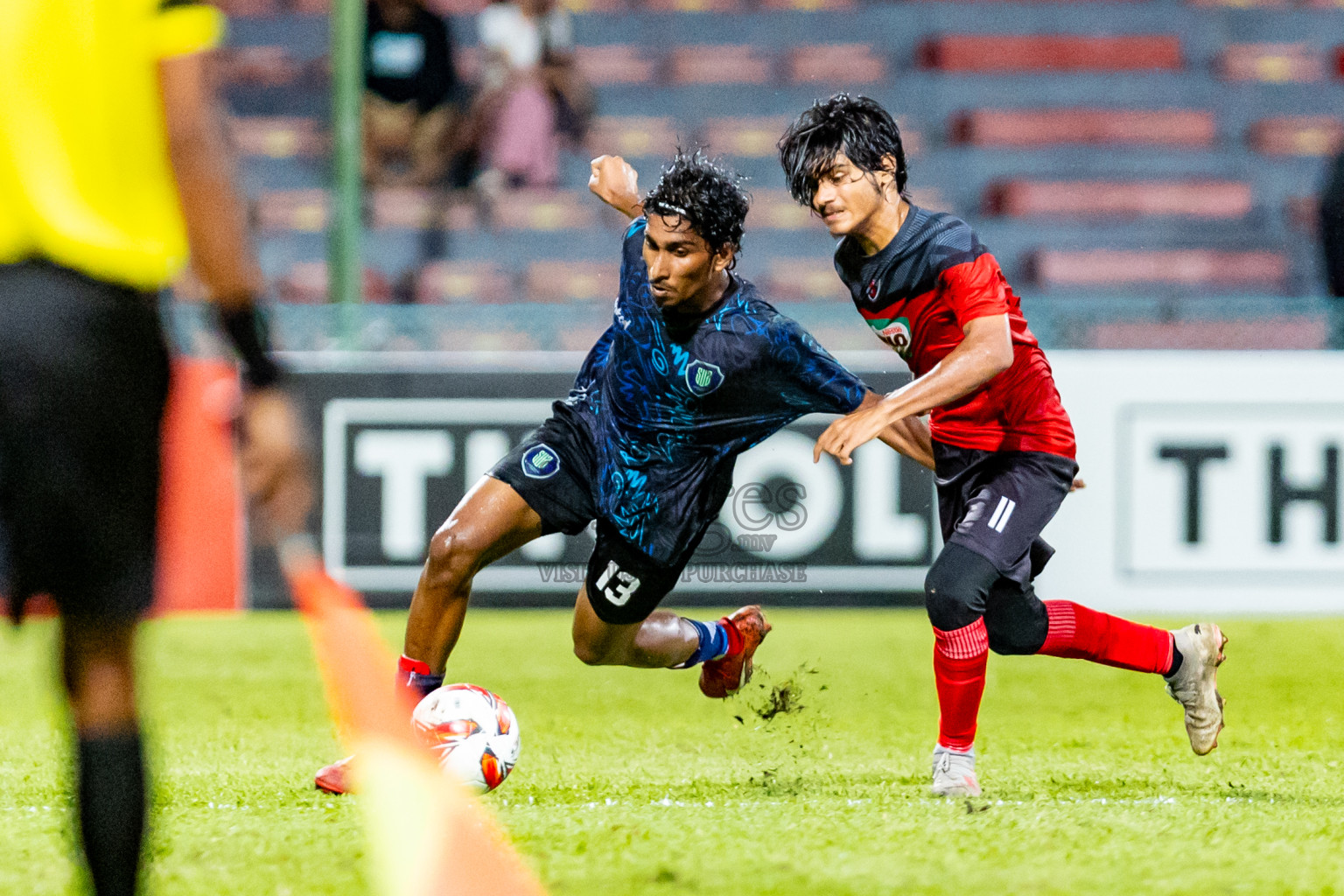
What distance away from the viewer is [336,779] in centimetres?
→ 399

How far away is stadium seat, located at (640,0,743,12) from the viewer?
1293 cm

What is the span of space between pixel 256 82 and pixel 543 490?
908 centimetres

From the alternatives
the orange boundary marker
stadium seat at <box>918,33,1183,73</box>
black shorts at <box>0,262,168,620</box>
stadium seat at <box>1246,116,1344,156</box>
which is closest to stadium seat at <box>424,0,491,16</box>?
stadium seat at <box>918,33,1183,73</box>

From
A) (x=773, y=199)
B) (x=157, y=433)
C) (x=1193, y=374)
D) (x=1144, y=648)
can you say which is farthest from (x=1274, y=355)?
(x=157, y=433)

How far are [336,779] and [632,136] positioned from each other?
8.70 metres

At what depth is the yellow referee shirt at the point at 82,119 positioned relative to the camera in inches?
→ 83.3

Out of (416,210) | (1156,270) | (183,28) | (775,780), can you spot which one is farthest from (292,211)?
(183,28)

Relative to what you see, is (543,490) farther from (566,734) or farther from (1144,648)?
(1144,648)

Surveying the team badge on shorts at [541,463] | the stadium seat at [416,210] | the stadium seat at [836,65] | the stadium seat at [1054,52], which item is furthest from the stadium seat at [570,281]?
the team badge on shorts at [541,463]

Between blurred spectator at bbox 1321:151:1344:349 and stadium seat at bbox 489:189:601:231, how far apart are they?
463cm

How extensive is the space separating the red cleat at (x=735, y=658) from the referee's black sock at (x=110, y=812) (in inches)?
114

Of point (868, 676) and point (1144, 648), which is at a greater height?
point (1144, 648)

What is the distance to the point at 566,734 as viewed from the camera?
4.99 m

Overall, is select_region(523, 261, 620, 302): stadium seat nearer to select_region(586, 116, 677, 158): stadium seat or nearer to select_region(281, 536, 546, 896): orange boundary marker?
select_region(586, 116, 677, 158): stadium seat
